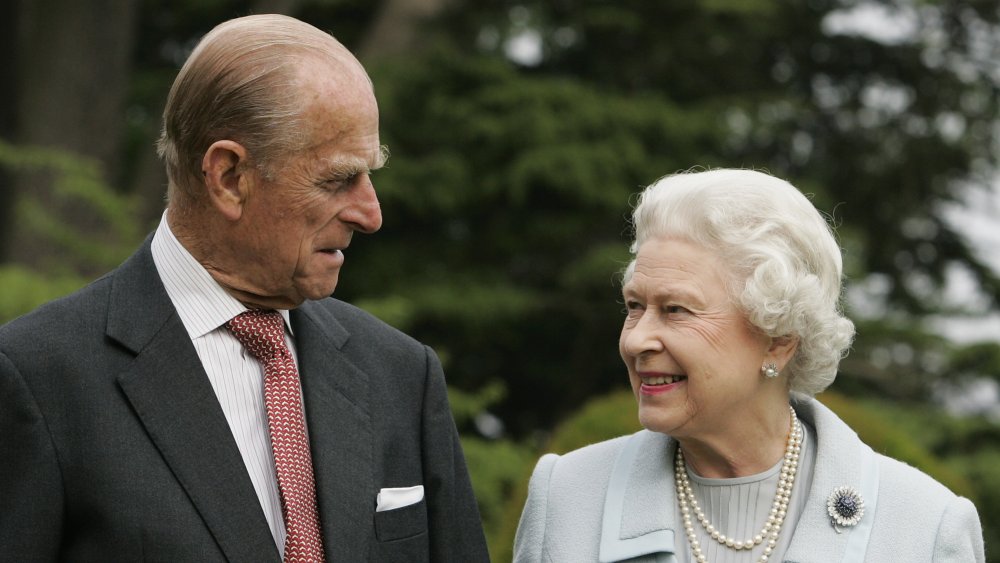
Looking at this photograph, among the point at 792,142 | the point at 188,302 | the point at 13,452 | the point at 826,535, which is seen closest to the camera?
the point at 13,452

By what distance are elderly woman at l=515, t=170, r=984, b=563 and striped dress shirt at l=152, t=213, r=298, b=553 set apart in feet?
2.53

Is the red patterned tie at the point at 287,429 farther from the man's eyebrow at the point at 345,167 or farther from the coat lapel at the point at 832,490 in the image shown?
the coat lapel at the point at 832,490

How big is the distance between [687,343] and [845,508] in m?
0.52

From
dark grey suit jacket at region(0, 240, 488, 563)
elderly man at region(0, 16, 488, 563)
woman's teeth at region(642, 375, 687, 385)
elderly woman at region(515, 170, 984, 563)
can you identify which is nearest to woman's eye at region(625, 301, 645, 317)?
elderly woman at region(515, 170, 984, 563)

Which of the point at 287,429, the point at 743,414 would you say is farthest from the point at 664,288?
the point at 287,429

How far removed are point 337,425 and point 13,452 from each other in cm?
68

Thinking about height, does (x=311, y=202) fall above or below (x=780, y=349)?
above

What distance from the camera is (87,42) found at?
32.7ft

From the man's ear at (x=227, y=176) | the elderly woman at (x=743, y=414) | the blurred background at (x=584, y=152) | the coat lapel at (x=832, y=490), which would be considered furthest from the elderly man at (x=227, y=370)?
the blurred background at (x=584, y=152)

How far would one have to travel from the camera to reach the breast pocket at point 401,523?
3027 millimetres

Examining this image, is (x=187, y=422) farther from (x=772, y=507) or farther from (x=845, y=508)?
(x=845, y=508)

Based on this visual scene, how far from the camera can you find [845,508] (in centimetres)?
316

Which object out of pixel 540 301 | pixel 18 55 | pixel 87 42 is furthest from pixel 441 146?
pixel 18 55

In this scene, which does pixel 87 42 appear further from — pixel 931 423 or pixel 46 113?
pixel 931 423
